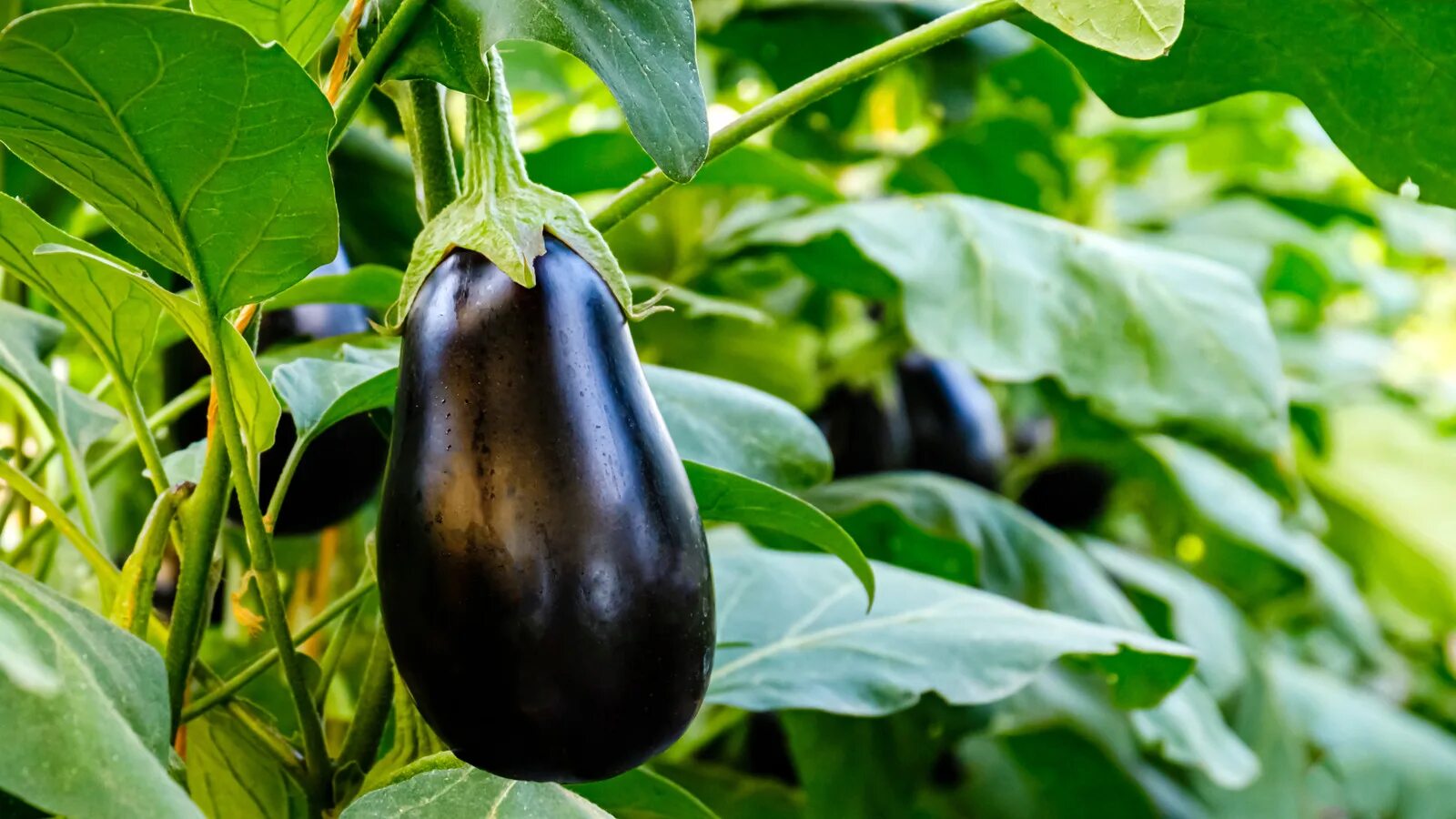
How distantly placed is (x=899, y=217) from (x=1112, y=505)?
67 centimetres

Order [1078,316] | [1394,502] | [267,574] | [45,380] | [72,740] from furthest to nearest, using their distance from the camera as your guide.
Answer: [1394,502]
[1078,316]
[45,380]
[267,574]
[72,740]

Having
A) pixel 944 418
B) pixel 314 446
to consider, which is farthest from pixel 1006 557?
pixel 314 446

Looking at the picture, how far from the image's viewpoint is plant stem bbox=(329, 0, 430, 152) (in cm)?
31

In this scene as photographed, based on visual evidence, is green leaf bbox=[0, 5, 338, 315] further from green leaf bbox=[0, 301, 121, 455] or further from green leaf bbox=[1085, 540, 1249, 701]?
green leaf bbox=[1085, 540, 1249, 701]

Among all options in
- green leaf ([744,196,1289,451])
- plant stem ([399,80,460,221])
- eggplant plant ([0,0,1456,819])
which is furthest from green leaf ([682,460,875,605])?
green leaf ([744,196,1289,451])

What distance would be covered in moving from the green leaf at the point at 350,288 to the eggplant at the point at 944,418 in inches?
21.4

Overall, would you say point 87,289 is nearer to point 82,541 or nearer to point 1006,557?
point 82,541

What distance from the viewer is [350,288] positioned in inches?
19.6

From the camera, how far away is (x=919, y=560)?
801 millimetres

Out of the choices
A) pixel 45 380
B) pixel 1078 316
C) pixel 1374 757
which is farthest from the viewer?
pixel 1374 757

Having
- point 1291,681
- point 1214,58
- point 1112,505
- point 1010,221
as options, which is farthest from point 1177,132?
point 1214,58

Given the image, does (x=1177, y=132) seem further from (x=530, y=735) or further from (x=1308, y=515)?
(x=530, y=735)

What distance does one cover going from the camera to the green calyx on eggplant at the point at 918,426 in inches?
38.6

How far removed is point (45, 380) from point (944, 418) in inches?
26.1
